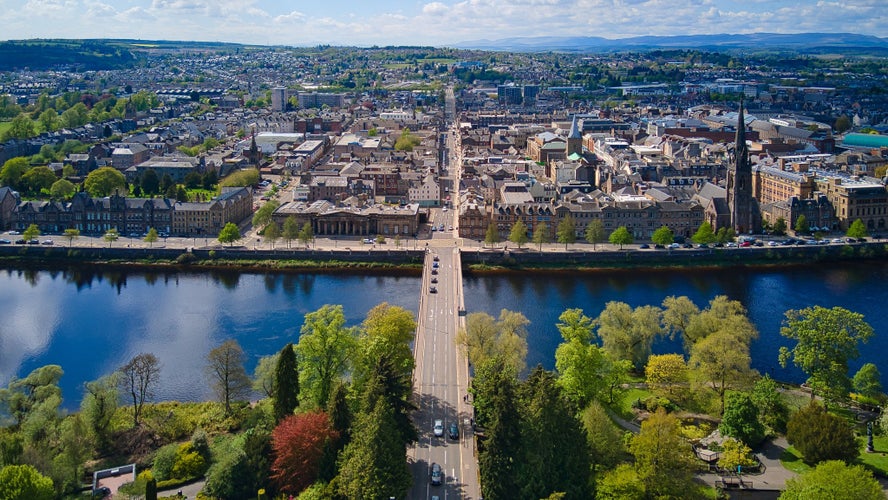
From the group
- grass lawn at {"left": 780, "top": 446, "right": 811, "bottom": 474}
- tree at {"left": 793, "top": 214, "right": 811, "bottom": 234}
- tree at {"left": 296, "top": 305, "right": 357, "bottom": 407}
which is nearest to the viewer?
grass lawn at {"left": 780, "top": 446, "right": 811, "bottom": 474}

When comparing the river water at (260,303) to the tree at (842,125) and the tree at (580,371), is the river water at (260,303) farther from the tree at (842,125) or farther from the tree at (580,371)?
the tree at (842,125)

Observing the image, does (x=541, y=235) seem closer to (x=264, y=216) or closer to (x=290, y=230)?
(x=290, y=230)

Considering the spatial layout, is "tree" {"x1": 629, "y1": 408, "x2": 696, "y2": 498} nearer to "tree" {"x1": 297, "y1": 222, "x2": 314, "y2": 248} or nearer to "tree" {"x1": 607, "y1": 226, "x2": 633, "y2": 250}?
"tree" {"x1": 607, "y1": 226, "x2": 633, "y2": 250}

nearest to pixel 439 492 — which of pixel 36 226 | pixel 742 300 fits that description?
pixel 742 300

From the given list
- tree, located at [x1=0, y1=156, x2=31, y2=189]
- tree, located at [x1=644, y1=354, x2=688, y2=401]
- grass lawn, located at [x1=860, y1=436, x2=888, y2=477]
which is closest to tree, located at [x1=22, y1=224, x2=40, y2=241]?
tree, located at [x1=0, y1=156, x2=31, y2=189]

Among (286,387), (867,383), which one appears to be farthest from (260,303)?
(867,383)
